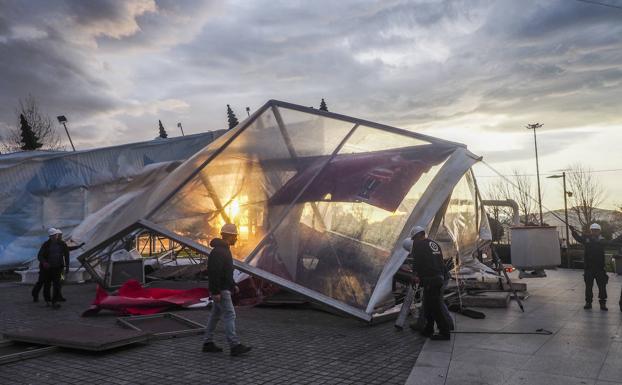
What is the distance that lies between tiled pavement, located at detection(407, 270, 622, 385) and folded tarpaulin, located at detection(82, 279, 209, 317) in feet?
17.8

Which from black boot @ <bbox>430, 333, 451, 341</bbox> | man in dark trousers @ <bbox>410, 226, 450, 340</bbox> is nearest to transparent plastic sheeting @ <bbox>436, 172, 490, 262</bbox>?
man in dark trousers @ <bbox>410, 226, 450, 340</bbox>

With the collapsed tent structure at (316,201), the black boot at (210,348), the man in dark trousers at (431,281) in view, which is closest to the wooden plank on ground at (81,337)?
the black boot at (210,348)

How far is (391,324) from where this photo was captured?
8703mm

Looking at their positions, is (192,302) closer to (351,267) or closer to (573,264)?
(351,267)

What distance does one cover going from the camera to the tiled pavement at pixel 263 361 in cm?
558

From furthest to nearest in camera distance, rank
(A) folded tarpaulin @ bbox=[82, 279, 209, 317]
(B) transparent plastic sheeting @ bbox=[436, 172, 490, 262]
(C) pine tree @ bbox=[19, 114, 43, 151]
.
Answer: (C) pine tree @ bbox=[19, 114, 43, 151] → (B) transparent plastic sheeting @ bbox=[436, 172, 490, 262] → (A) folded tarpaulin @ bbox=[82, 279, 209, 317]

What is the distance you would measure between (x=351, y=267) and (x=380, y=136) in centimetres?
326

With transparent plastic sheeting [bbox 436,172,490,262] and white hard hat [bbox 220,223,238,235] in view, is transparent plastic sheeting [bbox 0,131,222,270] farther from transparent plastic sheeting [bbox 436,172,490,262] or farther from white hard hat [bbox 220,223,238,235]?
white hard hat [bbox 220,223,238,235]

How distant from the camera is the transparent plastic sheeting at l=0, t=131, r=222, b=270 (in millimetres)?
17953

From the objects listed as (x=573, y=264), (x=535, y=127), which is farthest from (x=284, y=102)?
(x=535, y=127)

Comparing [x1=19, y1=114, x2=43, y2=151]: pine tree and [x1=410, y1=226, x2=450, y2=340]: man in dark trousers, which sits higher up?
[x1=19, y1=114, x2=43, y2=151]: pine tree

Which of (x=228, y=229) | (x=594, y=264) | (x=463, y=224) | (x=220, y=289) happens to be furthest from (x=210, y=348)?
(x=594, y=264)

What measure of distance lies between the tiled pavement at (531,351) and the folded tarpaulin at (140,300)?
17.8ft

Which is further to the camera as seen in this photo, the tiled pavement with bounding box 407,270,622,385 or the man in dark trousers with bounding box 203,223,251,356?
the man in dark trousers with bounding box 203,223,251,356
